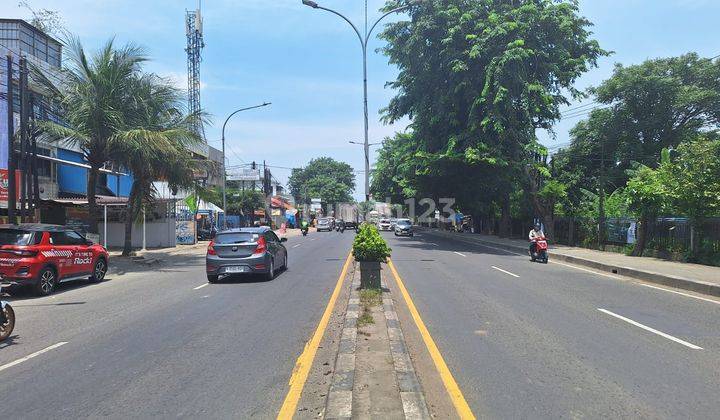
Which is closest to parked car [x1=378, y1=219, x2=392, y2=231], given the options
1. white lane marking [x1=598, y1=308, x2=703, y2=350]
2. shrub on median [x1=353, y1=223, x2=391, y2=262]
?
shrub on median [x1=353, y1=223, x2=391, y2=262]

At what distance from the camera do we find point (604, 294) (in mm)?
12148

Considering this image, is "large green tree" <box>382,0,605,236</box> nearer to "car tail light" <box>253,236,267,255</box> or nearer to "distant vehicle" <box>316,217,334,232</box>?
"car tail light" <box>253,236,267,255</box>

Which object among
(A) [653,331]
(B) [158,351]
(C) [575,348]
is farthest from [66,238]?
(A) [653,331]

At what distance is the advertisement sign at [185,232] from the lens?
3378 centimetres

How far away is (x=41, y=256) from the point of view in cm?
1234

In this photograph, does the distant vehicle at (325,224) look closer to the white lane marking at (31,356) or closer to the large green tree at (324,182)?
the large green tree at (324,182)

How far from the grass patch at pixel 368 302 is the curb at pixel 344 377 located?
123 millimetres

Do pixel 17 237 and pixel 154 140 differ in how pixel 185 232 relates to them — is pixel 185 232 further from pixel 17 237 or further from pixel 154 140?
pixel 17 237

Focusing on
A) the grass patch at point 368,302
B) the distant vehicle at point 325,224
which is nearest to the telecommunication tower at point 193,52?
the distant vehicle at point 325,224

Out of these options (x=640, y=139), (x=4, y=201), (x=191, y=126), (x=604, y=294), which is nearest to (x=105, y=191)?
(x=4, y=201)

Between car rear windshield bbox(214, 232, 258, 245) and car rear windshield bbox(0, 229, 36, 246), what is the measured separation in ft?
13.9

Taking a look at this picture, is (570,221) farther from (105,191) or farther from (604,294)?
(105,191)

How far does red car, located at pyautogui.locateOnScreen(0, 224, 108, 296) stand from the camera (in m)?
11.9

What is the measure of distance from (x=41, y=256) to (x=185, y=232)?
2175 centimetres
